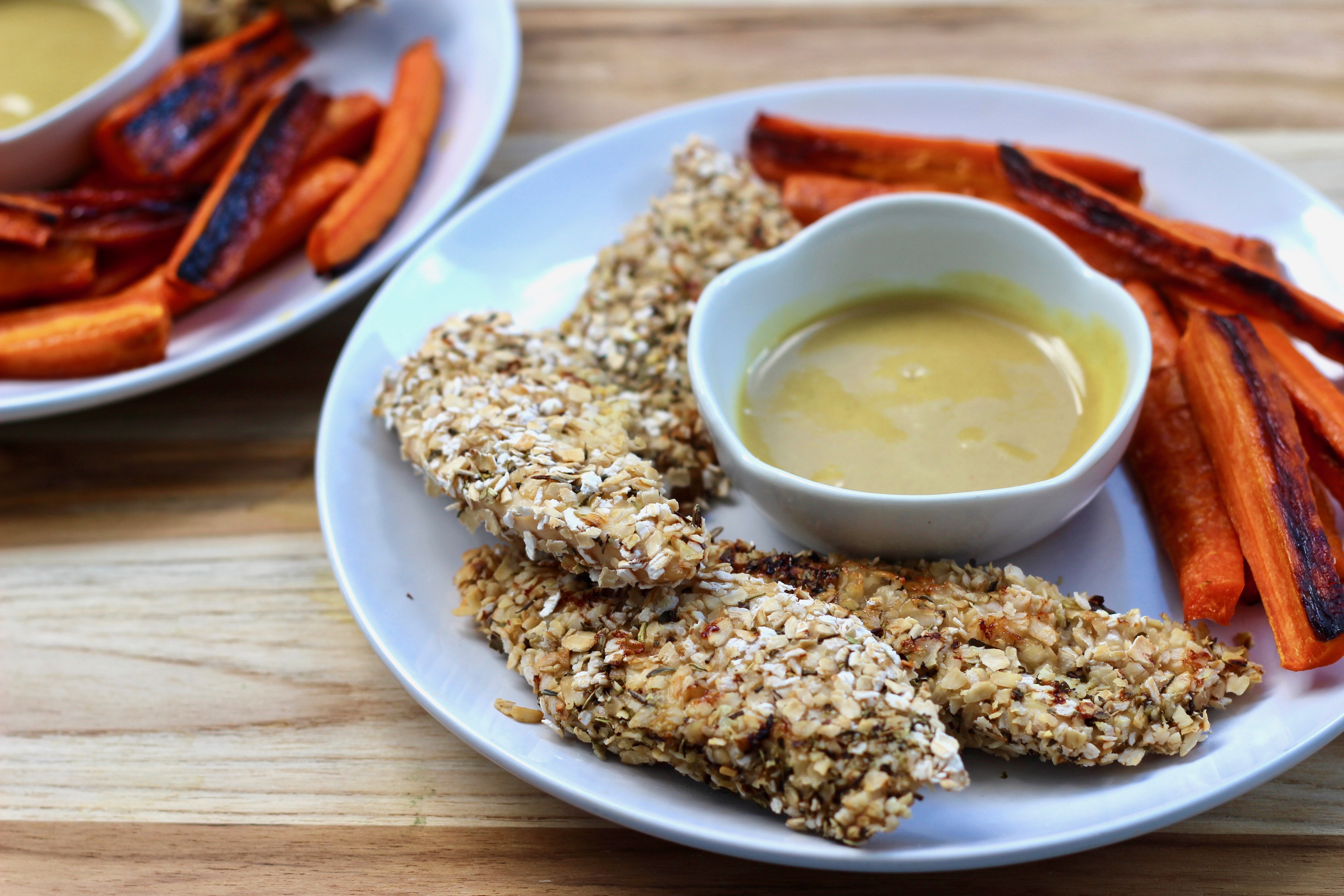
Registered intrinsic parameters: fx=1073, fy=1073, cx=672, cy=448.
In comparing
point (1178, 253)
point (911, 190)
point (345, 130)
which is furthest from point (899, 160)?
point (345, 130)

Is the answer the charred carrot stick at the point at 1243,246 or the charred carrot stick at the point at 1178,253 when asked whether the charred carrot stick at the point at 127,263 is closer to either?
the charred carrot stick at the point at 1178,253

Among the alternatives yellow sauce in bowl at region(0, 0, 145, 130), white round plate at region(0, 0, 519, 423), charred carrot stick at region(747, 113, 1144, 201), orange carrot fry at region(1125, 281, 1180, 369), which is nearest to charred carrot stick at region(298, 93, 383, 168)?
white round plate at region(0, 0, 519, 423)

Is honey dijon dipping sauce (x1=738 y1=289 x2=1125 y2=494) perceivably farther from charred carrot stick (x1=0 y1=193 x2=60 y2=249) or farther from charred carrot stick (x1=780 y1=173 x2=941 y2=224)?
charred carrot stick (x1=0 y1=193 x2=60 y2=249)

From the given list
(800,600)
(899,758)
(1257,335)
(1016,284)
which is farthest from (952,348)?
(899,758)

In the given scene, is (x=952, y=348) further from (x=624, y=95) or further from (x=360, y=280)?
(x=624, y=95)

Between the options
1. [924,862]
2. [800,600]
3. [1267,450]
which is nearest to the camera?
[924,862]
